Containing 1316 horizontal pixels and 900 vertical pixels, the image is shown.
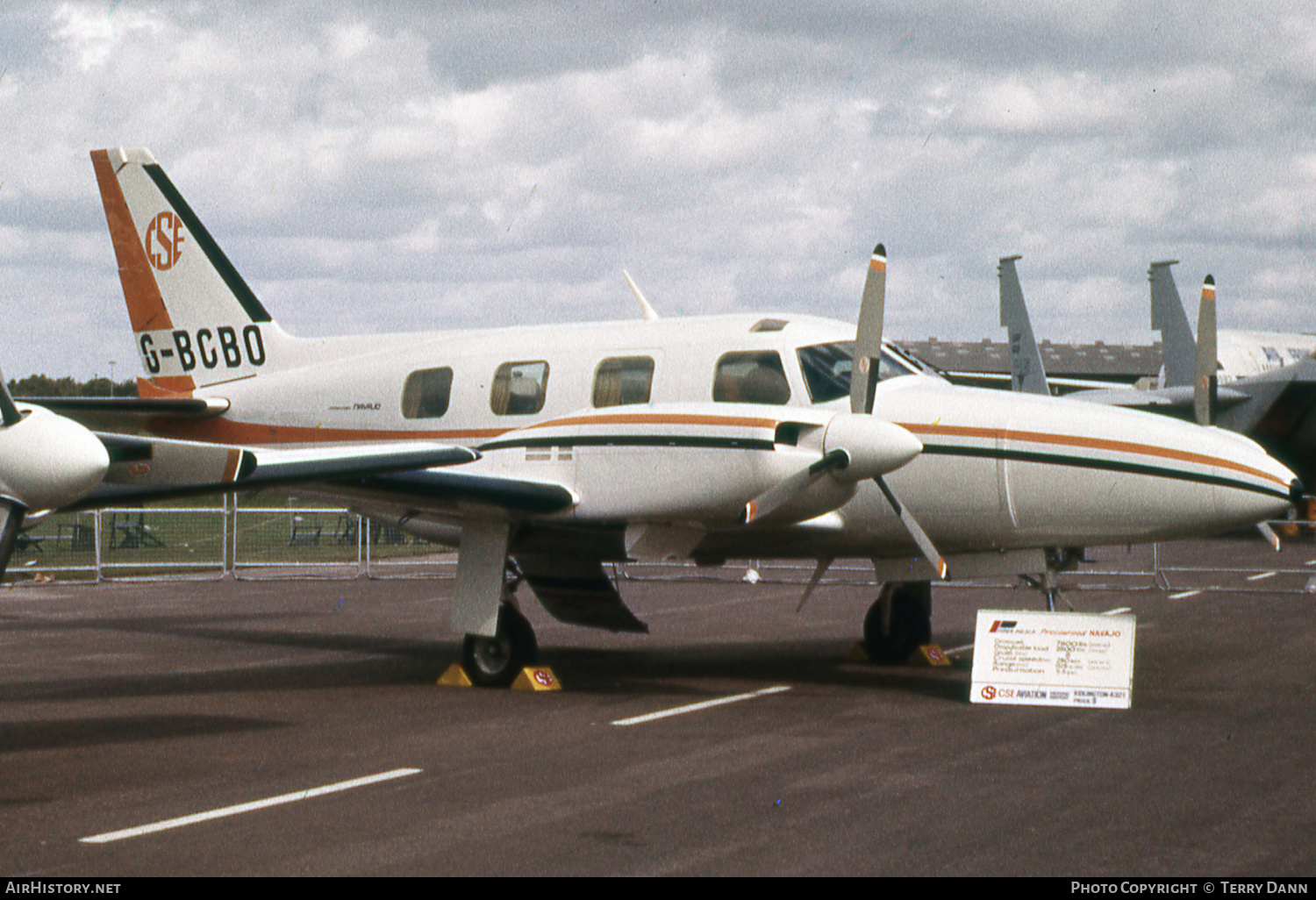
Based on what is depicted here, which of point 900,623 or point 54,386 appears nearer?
point 900,623

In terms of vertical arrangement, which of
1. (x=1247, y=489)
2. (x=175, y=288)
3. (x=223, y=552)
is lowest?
(x=223, y=552)

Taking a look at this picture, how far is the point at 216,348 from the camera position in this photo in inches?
570

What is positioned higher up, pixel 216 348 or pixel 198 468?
pixel 216 348

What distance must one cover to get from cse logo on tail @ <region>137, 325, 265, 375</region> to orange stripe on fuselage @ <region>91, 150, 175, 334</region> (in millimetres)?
269

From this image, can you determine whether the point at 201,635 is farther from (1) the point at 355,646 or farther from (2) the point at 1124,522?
(2) the point at 1124,522

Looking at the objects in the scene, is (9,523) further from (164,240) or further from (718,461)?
(164,240)

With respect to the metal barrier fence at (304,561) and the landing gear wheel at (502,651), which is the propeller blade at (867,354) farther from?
the metal barrier fence at (304,561)

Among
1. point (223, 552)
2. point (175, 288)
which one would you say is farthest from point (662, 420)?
point (223, 552)

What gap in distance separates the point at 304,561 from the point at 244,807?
21.0 metres

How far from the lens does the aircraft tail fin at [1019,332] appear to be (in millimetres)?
26933

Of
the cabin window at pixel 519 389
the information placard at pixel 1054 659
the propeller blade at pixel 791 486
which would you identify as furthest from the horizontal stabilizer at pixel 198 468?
the information placard at pixel 1054 659

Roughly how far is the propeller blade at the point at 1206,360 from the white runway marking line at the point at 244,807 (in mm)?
7278

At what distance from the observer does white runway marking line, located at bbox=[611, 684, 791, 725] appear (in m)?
9.73
